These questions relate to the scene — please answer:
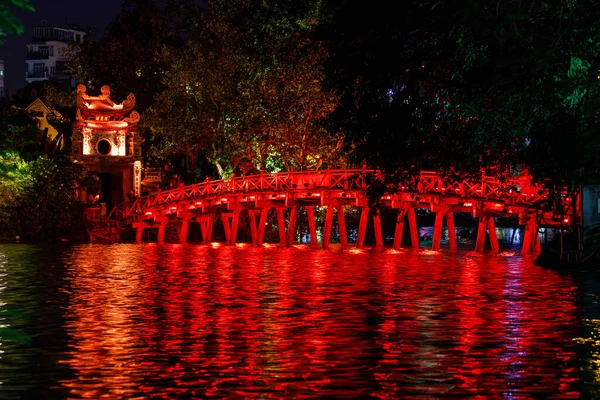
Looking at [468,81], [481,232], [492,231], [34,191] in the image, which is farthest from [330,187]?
[468,81]

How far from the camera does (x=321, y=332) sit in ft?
69.5

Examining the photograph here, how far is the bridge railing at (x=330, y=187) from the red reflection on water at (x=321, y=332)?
6903 mm

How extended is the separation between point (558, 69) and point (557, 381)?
6.71 metres

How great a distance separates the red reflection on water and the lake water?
0.14ft

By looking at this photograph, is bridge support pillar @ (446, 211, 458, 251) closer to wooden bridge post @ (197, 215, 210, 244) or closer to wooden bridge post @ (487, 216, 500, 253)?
wooden bridge post @ (487, 216, 500, 253)

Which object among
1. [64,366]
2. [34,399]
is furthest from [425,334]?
[34,399]

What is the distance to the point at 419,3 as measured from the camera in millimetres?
22000

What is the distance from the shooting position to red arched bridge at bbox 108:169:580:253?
151 feet

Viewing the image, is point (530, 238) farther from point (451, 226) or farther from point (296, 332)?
point (296, 332)

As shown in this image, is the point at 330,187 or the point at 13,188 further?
the point at 13,188

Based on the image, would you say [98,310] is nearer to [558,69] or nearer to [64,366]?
[64,366]

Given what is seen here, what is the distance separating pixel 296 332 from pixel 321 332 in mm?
468

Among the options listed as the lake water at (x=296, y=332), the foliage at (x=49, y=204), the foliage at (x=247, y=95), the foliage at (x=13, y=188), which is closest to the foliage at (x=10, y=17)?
the lake water at (x=296, y=332)

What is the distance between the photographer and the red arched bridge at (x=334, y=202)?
46.1 metres
